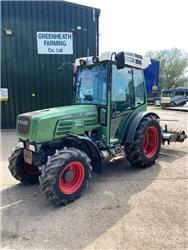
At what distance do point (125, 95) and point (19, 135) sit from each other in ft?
6.91

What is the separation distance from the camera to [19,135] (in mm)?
3689

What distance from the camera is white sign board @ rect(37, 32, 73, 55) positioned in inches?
352

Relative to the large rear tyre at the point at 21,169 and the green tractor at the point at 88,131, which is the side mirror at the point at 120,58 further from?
the large rear tyre at the point at 21,169

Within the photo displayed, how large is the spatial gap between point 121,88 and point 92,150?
1357 millimetres

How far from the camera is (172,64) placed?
37875 millimetres

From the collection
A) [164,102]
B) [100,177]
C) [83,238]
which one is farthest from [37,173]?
[164,102]

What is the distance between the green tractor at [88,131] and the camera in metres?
3.34

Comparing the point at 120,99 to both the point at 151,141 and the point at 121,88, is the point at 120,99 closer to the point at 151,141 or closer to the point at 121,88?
the point at 121,88

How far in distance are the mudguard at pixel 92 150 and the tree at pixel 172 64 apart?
37.0 metres

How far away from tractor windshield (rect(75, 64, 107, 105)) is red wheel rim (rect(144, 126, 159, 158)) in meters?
1.45

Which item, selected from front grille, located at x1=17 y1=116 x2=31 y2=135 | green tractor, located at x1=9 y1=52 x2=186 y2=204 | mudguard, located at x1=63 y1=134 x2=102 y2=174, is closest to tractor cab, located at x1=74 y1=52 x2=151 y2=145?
green tractor, located at x1=9 y1=52 x2=186 y2=204

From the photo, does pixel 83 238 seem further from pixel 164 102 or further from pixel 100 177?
pixel 164 102

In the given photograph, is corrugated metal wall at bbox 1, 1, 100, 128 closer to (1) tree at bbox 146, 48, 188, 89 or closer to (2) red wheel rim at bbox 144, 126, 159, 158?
(2) red wheel rim at bbox 144, 126, 159, 158

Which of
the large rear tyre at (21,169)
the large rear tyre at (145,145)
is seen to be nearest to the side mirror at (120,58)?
the large rear tyre at (145,145)
